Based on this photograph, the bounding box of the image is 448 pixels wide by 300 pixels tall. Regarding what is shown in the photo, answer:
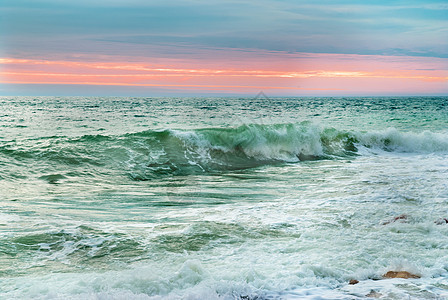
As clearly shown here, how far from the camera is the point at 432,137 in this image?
785 inches

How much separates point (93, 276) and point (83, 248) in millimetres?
1113

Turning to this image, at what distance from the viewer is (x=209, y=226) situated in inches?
262

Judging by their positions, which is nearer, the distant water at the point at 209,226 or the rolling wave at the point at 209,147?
the distant water at the point at 209,226

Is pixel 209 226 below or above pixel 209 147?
below

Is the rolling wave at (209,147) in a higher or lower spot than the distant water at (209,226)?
higher

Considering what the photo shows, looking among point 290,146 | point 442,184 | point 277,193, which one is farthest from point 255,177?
point 290,146

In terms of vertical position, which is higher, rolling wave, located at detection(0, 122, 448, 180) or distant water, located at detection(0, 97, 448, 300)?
rolling wave, located at detection(0, 122, 448, 180)

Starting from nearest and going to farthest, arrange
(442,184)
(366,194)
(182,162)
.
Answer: (366,194)
(442,184)
(182,162)

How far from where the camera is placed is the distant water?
4461 mm

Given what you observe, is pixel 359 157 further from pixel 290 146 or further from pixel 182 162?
pixel 182 162

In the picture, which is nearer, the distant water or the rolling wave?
the distant water

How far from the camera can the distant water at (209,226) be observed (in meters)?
4.46

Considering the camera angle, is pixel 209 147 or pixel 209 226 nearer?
pixel 209 226

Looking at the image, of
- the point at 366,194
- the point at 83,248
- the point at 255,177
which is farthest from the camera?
the point at 255,177
